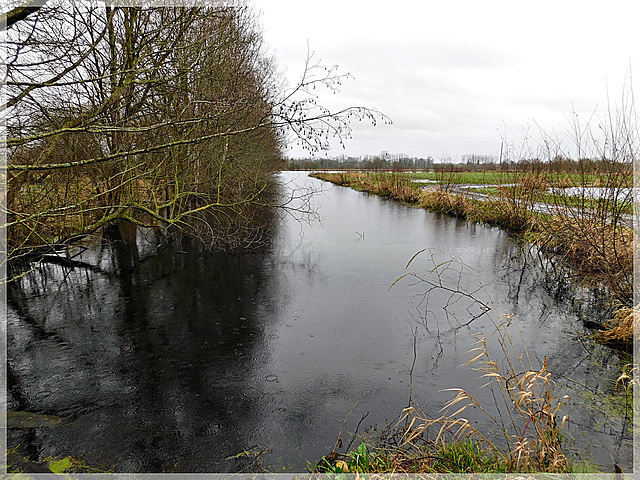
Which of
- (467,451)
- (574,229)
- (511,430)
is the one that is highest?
(574,229)

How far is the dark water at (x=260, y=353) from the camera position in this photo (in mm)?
2893

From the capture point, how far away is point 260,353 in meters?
4.18

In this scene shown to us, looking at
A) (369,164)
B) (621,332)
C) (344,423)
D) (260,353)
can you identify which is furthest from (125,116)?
(369,164)

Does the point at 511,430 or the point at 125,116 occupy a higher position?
the point at 125,116

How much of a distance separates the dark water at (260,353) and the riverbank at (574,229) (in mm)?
481

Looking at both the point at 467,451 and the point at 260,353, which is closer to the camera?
the point at 467,451

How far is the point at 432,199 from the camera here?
1605cm

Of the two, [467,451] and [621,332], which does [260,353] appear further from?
[621,332]

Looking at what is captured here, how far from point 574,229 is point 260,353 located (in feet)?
18.3

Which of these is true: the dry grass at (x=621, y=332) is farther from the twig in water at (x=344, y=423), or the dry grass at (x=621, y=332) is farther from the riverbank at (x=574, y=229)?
the twig in water at (x=344, y=423)

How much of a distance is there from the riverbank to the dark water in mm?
481

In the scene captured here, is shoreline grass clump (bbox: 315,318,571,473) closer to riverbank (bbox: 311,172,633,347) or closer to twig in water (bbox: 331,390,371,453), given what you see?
twig in water (bbox: 331,390,371,453)

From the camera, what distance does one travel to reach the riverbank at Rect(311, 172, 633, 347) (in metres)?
4.97

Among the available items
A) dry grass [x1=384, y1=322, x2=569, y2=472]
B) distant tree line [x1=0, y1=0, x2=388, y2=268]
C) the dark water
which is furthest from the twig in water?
distant tree line [x1=0, y1=0, x2=388, y2=268]
